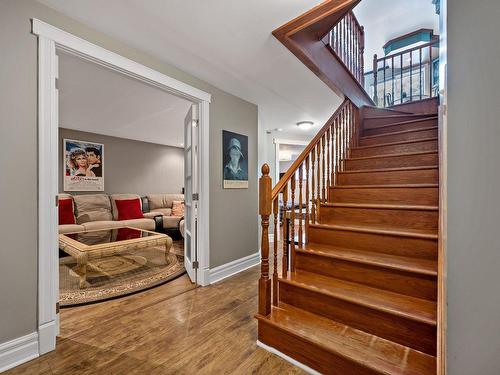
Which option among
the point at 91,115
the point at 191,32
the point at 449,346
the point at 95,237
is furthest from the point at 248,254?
the point at 91,115

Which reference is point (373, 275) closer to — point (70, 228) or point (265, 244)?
point (265, 244)

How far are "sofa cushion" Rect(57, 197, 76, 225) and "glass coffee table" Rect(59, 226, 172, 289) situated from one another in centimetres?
96

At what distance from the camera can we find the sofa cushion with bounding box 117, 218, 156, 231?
4.67 metres

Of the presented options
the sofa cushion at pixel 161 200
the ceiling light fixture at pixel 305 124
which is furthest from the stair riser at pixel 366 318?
the sofa cushion at pixel 161 200

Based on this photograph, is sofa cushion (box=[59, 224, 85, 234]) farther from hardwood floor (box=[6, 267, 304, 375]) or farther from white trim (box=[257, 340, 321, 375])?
white trim (box=[257, 340, 321, 375])

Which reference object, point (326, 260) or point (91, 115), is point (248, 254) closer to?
point (326, 260)

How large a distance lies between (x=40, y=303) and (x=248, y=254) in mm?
2174

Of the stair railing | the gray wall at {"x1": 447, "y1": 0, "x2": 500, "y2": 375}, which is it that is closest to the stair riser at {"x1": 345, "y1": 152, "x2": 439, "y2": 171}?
the stair railing

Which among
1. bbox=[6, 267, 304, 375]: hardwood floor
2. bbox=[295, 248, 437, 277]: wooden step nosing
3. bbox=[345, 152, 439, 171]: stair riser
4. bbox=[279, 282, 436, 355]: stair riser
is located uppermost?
bbox=[345, 152, 439, 171]: stair riser

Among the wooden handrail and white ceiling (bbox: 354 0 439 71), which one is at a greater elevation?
white ceiling (bbox: 354 0 439 71)

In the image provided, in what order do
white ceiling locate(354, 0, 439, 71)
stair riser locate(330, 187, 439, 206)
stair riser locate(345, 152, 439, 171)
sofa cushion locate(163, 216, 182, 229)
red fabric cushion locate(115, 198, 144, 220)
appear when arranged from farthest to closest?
sofa cushion locate(163, 216, 182, 229)
red fabric cushion locate(115, 198, 144, 220)
white ceiling locate(354, 0, 439, 71)
stair riser locate(345, 152, 439, 171)
stair riser locate(330, 187, 439, 206)

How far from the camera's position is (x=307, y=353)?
4.66 ft

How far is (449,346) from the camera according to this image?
1.65ft

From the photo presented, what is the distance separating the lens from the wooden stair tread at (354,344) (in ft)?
3.92
